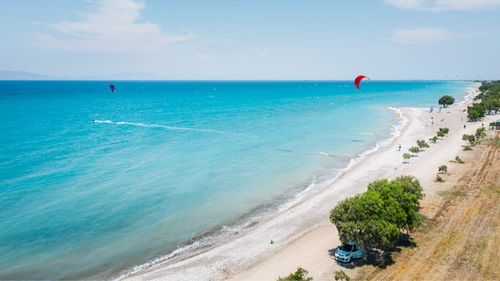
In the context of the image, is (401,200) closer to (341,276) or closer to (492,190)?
(341,276)

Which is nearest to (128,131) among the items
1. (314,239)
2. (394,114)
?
(314,239)

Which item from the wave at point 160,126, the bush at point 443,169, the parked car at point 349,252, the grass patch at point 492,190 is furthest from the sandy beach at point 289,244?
the wave at point 160,126

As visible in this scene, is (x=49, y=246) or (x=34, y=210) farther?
(x=34, y=210)

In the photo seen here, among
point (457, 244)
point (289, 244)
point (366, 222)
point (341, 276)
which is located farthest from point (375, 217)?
point (289, 244)

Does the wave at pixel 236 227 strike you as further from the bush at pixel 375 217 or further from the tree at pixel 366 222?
the tree at pixel 366 222

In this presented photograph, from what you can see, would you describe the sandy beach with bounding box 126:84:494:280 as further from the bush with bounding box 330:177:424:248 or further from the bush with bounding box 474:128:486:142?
the bush with bounding box 474:128:486:142

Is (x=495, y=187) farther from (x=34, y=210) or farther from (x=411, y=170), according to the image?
(x=34, y=210)

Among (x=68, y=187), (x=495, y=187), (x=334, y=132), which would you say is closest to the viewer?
(x=495, y=187)
